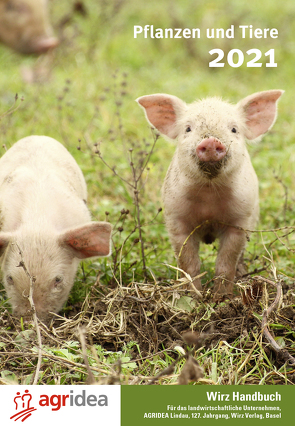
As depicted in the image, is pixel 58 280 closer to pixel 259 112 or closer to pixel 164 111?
pixel 164 111

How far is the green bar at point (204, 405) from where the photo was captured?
2965 mm

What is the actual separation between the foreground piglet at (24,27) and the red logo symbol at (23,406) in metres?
8.45

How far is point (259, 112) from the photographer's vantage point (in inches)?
183

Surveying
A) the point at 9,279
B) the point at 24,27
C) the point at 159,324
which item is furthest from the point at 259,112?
the point at 24,27

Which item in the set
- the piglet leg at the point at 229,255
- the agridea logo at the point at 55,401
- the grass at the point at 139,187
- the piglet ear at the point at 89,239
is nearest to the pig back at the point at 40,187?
the piglet ear at the point at 89,239

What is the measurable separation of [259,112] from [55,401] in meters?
2.74

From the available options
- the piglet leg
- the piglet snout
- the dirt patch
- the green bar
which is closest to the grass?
the dirt patch

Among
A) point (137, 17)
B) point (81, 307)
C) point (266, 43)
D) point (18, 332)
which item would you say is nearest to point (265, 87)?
point (266, 43)

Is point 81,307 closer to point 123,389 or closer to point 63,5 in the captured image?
point 123,389

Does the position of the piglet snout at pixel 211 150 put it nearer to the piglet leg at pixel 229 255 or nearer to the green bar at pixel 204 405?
the piglet leg at pixel 229 255

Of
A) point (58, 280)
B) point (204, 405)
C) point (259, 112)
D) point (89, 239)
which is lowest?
point (204, 405)

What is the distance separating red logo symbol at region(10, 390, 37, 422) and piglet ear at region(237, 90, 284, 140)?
2605mm

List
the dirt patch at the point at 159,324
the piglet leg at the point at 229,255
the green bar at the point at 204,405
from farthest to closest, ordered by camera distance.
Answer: the piglet leg at the point at 229,255, the dirt patch at the point at 159,324, the green bar at the point at 204,405

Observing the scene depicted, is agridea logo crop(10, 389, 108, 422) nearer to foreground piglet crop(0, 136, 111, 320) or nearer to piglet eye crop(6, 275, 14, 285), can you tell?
foreground piglet crop(0, 136, 111, 320)
